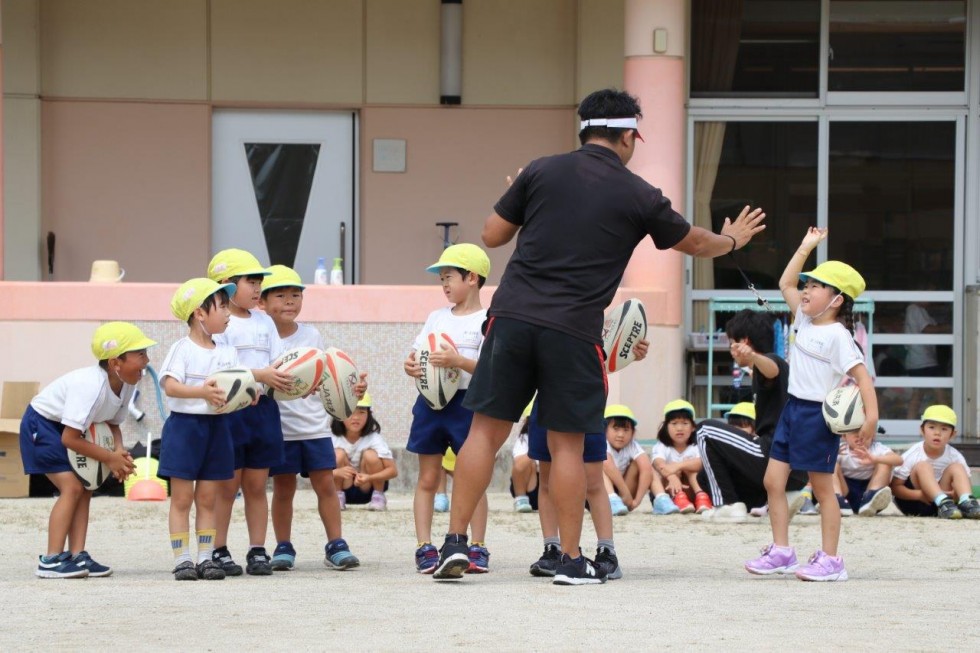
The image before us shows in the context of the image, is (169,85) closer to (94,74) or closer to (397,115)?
(94,74)

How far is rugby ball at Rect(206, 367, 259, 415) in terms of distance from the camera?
279 inches

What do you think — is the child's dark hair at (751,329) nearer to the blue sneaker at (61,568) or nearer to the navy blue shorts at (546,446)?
the navy blue shorts at (546,446)

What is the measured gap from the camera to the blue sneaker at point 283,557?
7664 millimetres

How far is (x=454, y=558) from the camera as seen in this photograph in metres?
6.75

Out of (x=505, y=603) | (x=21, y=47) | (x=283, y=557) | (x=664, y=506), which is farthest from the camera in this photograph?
(x=21, y=47)

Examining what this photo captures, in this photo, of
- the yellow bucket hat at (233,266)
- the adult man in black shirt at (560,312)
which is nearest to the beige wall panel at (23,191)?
the yellow bucket hat at (233,266)

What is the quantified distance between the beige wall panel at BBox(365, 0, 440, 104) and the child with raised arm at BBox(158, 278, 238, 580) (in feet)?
24.8

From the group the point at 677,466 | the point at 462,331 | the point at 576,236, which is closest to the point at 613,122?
the point at 576,236

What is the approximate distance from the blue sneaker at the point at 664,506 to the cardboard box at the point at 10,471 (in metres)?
4.54

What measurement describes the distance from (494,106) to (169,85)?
2.94 metres

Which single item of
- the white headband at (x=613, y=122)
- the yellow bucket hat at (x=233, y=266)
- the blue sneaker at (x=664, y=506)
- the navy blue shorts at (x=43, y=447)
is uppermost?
the white headband at (x=613, y=122)

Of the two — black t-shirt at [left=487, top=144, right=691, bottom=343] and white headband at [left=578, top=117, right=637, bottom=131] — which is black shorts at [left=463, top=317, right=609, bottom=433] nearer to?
black t-shirt at [left=487, top=144, right=691, bottom=343]

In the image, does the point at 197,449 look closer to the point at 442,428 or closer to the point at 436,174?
the point at 442,428

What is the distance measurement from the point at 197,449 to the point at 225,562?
23.1 inches
